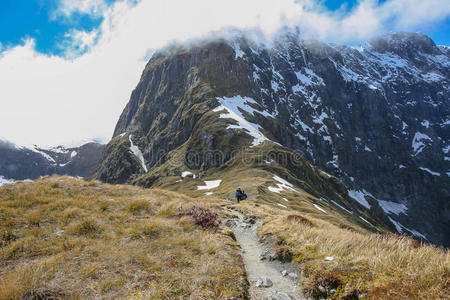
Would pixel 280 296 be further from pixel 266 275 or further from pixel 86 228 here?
pixel 86 228

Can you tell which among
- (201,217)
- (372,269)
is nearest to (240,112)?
(201,217)

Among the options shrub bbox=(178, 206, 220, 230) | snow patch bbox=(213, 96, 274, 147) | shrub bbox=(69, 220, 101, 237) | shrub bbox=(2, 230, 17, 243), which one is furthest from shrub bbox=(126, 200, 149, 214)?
snow patch bbox=(213, 96, 274, 147)

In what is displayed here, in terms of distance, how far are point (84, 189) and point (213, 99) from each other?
171 m

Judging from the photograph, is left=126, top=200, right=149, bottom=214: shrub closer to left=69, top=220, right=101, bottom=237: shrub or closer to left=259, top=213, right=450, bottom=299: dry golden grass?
left=69, top=220, right=101, bottom=237: shrub

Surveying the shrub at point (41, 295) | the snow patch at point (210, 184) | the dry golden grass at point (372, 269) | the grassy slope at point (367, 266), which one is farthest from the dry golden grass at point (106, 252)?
the snow patch at point (210, 184)

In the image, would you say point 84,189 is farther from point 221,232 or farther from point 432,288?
point 432,288

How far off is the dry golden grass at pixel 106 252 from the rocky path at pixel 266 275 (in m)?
0.46

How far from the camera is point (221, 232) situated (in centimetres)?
1173

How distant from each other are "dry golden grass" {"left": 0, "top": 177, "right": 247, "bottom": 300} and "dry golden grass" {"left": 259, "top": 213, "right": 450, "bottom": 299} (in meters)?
2.13

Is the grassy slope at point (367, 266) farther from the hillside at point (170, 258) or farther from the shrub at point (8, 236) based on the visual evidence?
the shrub at point (8, 236)

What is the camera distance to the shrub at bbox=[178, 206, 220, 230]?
40.1ft

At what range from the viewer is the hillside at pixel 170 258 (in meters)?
6.16

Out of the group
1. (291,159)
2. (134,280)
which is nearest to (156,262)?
(134,280)

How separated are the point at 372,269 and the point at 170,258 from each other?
18.7 feet
